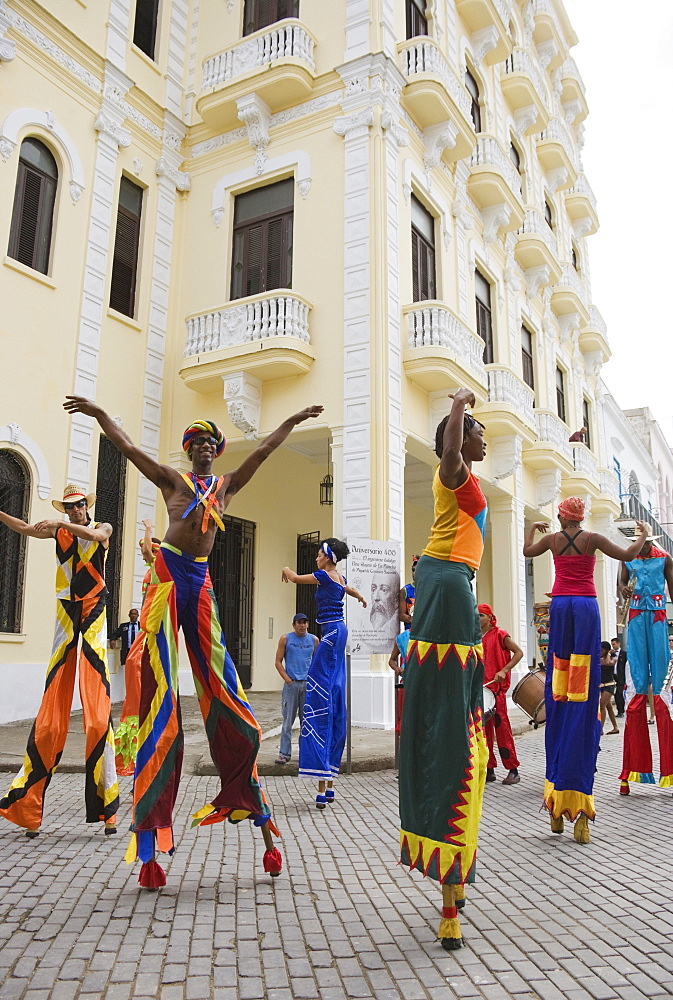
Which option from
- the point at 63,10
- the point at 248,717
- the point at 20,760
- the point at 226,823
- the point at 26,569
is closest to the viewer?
the point at 248,717

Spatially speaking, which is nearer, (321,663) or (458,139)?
(321,663)

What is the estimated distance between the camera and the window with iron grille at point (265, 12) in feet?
44.6

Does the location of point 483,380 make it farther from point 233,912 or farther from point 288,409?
point 233,912

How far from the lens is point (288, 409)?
1193cm

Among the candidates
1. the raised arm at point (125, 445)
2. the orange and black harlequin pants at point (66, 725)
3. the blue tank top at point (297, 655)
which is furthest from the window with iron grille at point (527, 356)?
the raised arm at point (125, 445)

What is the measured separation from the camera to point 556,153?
68.8 ft

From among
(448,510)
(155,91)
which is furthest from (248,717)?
(155,91)

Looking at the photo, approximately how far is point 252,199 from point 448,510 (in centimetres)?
1129

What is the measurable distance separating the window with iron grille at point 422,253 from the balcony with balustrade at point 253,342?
7.76 feet

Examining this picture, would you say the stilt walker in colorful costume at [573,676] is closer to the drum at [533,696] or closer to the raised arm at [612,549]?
the raised arm at [612,549]

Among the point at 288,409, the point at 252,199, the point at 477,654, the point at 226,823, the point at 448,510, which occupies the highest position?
the point at 252,199

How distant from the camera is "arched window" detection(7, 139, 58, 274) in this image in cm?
1098

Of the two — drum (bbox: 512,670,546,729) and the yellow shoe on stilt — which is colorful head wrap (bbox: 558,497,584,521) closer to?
the yellow shoe on stilt

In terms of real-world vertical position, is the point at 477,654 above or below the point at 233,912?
above
